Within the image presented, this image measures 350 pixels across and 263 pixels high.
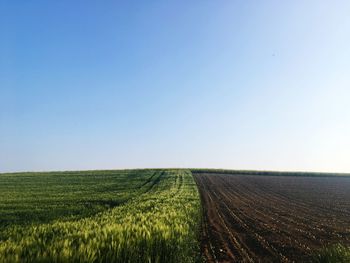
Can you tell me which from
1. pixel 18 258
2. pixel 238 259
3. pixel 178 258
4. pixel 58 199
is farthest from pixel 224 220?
pixel 18 258

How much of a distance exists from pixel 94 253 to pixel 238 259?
24.1 feet

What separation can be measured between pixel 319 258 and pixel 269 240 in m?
4.67

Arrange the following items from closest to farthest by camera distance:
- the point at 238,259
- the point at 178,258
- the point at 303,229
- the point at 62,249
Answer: the point at 62,249 → the point at 178,258 → the point at 238,259 → the point at 303,229

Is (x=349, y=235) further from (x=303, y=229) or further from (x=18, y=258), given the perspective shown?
(x=18, y=258)

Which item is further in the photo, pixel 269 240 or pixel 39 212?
pixel 39 212

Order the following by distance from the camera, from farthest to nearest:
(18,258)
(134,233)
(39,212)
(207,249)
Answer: (39,212)
(207,249)
(134,233)
(18,258)

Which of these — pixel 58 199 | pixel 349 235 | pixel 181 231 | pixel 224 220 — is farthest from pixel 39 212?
pixel 349 235

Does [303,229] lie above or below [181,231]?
below

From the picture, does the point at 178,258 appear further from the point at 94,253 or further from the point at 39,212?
the point at 39,212

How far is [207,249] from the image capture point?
13.5 meters

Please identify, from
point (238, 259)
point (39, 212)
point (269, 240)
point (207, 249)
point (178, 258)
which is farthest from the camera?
point (39, 212)

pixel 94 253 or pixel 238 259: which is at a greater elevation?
pixel 94 253

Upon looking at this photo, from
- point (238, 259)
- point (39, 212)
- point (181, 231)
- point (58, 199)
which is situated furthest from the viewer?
point (58, 199)

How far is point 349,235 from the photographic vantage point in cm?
1728
